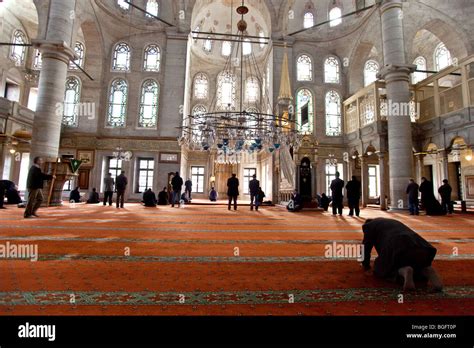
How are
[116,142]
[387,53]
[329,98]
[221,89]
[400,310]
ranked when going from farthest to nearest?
[221,89] → [329,98] → [116,142] → [387,53] → [400,310]

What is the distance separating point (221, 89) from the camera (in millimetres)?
20609

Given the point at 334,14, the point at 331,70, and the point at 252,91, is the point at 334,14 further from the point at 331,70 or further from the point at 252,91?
the point at 252,91

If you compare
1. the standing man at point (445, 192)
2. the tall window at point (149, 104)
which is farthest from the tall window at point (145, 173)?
the standing man at point (445, 192)

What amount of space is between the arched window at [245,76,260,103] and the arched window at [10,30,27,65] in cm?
1417

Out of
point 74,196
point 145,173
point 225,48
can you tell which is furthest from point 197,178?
point 225,48

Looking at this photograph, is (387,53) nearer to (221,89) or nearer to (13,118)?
(221,89)

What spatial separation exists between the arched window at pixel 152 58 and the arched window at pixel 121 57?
0.99 meters

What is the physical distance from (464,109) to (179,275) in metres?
11.8

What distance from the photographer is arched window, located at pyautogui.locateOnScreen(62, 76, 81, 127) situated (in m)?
13.7

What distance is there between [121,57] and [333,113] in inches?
498

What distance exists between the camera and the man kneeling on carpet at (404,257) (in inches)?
66.7

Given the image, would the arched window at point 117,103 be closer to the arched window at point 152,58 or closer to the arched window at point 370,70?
the arched window at point 152,58

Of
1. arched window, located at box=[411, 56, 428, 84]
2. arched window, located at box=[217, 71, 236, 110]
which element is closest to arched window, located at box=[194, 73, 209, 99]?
arched window, located at box=[217, 71, 236, 110]
